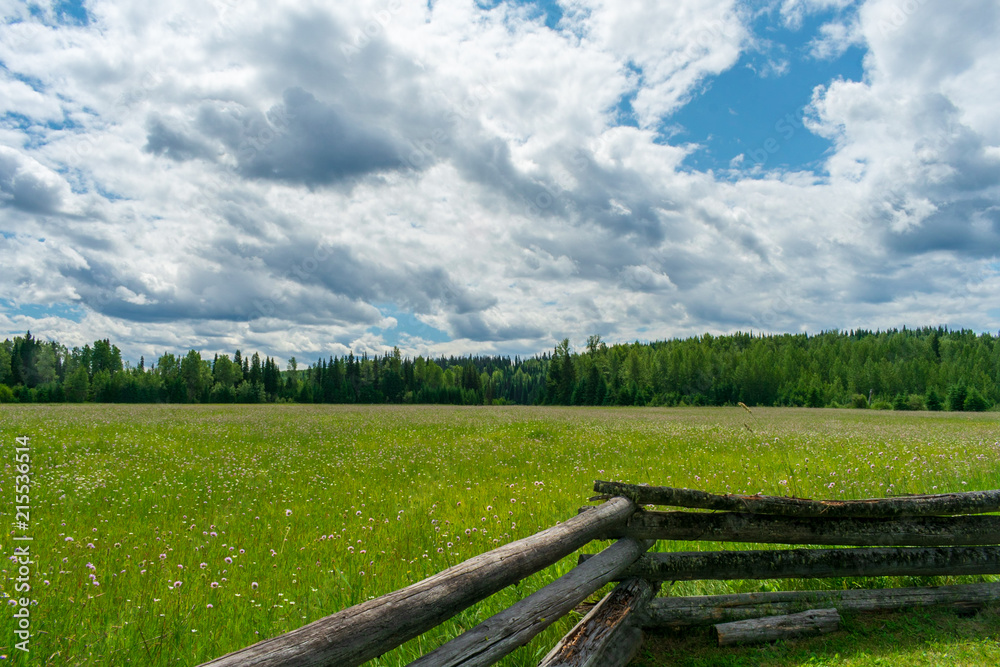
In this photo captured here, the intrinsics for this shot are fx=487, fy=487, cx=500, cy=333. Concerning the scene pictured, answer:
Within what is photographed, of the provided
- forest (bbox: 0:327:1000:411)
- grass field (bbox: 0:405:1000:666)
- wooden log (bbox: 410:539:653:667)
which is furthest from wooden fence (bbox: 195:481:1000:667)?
forest (bbox: 0:327:1000:411)

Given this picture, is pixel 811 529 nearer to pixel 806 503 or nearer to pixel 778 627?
pixel 806 503

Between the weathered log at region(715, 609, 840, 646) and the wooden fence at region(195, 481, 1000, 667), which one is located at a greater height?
the wooden fence at region(195, 481, 1000, 667)

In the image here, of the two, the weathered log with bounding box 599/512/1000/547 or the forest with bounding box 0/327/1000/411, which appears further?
the forest with bounding box 0/327/1000/411

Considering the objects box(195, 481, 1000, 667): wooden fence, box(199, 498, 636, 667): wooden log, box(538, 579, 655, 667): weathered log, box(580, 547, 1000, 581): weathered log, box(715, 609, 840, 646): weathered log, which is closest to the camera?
box(199, 498, 636, 667): wooden log

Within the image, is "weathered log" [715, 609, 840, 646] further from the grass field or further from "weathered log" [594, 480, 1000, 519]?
"weathered log" [594, 480, 1000, 519]

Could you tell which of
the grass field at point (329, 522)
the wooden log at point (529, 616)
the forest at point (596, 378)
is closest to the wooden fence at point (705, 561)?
the wooden log at point (529, 616)

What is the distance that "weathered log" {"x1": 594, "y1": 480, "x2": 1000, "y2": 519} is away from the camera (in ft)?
13.6

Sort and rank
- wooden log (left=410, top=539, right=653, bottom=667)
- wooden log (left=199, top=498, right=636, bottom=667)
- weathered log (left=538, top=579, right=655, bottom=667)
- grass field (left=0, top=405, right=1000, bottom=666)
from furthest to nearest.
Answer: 1. grass field (left=0, top=405, right=1000, bottom=666)
2. weathered log (left=538, top=579, right=655, bottom=667)
3. wooden log (left=410, top=539, right=653, bottom=667)
4. wooden log (left=199, top=498, right=636, bottom=667)

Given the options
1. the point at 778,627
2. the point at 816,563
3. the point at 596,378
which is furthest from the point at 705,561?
the point at 596,378

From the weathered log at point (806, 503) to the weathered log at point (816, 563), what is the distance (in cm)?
48

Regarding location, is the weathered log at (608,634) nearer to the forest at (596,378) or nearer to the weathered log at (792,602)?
the weathered log at (792,602)

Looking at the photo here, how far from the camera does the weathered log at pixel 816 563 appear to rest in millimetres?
4465

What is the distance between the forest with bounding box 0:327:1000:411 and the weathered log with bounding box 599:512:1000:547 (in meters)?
Result: 79.4

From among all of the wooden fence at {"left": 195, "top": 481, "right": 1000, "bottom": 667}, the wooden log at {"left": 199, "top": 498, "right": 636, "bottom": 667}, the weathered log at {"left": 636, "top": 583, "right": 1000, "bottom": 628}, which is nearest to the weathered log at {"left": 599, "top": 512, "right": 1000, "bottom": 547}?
the wooden fence at {"left": 195, "top": 481, "right": 1000, "bottom": 667}
